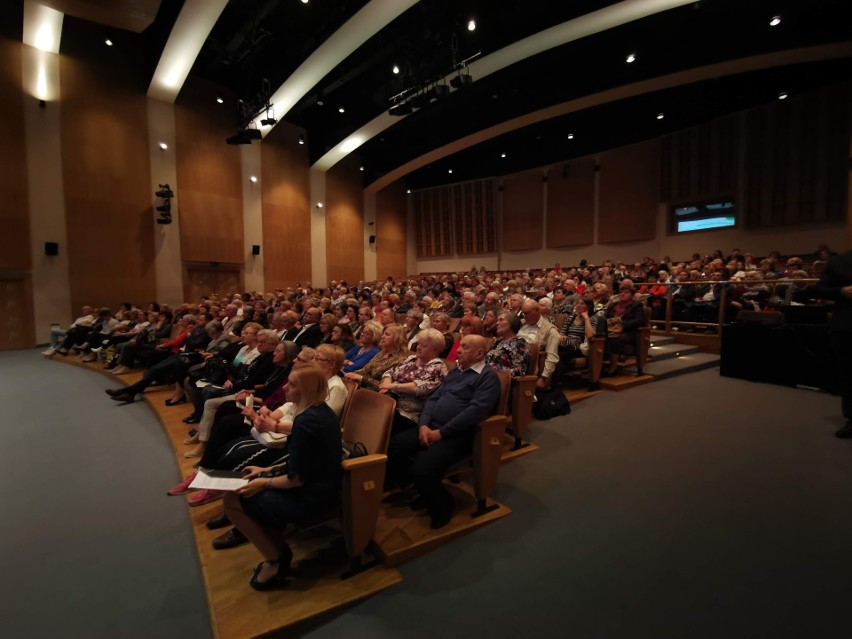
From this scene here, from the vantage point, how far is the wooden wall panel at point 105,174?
829cm

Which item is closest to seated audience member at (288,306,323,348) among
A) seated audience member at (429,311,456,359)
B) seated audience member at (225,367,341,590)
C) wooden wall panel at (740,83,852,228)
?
seated audience member at (429,311,456,359)

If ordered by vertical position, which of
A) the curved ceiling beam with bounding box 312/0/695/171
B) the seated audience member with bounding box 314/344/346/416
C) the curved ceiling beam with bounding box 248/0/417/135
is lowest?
the seated audience member with bounding box 314/344/346/416

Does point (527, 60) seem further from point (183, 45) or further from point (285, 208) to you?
point (285, 208)

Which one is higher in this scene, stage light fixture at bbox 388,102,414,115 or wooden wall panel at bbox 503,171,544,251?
stage light fixture at bbox 388,102,414,115

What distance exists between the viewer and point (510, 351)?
2727mm

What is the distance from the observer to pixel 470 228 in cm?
1413

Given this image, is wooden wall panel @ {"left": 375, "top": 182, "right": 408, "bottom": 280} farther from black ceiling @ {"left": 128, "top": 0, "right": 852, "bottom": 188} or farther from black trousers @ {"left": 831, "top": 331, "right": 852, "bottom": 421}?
black trousers @ {"left": 831, "top": 331, "right": 852, "bottom": 421}

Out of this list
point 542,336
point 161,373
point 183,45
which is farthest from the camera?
point 183,45

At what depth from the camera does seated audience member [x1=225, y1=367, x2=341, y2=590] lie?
1485 millimetres

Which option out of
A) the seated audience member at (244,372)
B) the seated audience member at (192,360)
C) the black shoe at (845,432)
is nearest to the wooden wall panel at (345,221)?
the seated audience member at (192,360)

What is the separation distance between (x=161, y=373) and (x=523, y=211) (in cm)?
1129

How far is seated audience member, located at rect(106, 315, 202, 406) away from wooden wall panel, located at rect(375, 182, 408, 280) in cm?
1037

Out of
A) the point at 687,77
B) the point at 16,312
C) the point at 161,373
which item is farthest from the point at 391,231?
the point at 161,373

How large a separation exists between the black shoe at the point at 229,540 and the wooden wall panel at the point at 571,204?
11682 millimetres
